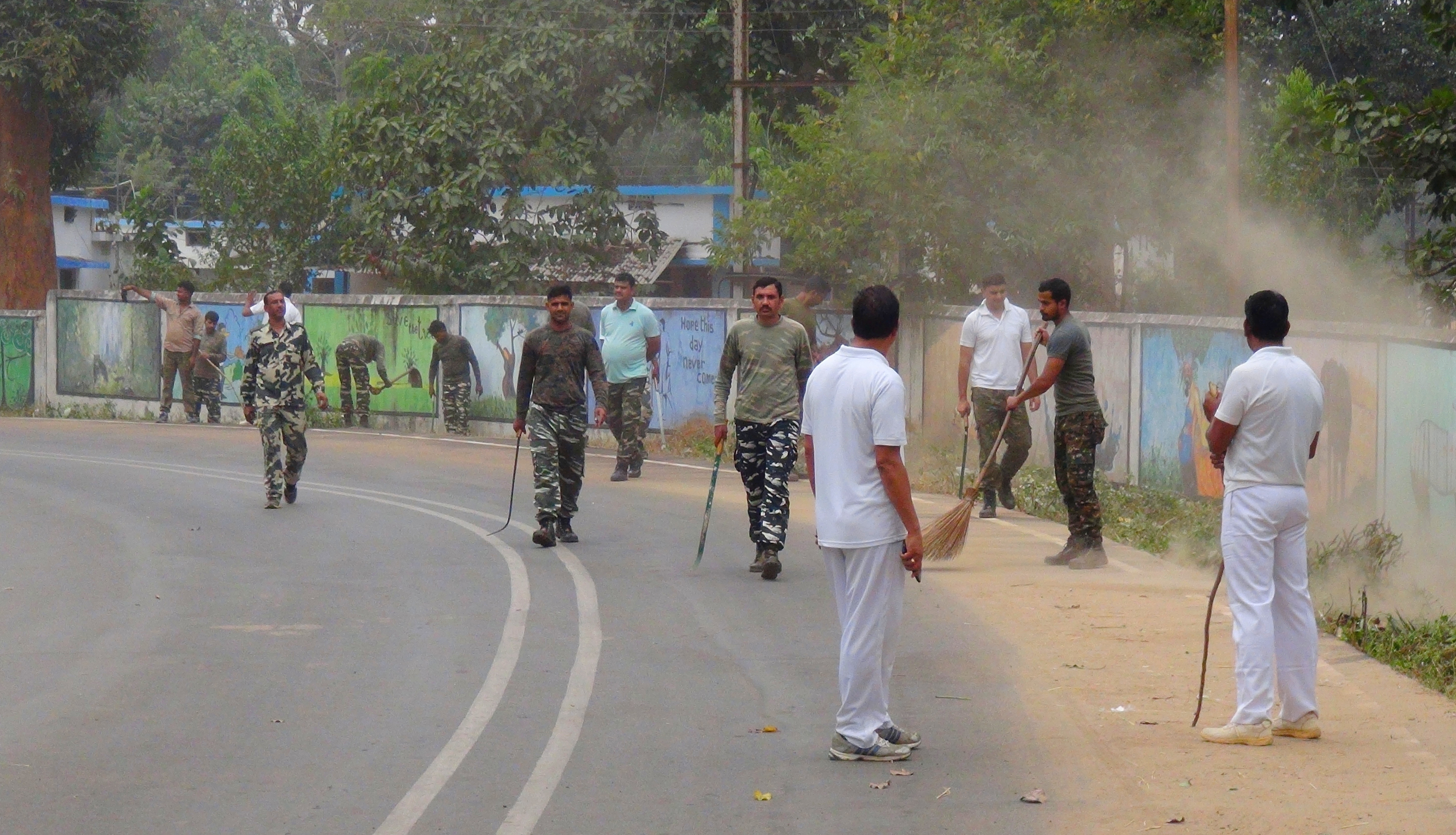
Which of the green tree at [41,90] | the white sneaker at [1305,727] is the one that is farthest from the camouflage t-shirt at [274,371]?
the green tree at [41,90]

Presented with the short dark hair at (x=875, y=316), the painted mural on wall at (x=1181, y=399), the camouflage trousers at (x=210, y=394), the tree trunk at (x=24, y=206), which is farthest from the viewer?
the tree trunk at (x=24, y=206)

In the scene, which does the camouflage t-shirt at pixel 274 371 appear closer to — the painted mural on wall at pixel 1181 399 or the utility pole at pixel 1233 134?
the painted mural on wall at pixel 1181 399

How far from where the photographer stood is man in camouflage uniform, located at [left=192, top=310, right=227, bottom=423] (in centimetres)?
2592

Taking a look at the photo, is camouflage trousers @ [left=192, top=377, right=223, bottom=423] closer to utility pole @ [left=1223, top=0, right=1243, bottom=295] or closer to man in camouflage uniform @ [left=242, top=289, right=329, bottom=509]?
man in camouflage uniform @ [left=242, top=289, right=329, bottom=509]

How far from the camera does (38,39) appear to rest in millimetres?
30500

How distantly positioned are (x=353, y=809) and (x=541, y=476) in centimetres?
643

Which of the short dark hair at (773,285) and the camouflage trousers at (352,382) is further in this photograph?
the camouflage trousers at (352,382)

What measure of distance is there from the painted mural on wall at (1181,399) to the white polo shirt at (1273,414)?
26.6 ft

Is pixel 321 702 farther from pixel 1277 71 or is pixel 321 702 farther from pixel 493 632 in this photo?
pixel 1277 71

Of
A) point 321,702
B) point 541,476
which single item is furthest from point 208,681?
point 541,476

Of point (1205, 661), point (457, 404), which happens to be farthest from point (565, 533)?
point (457, 404)

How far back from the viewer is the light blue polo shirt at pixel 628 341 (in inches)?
664

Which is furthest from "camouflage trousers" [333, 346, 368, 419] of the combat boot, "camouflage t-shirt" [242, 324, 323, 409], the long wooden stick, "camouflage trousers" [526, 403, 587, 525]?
the long wooden stick

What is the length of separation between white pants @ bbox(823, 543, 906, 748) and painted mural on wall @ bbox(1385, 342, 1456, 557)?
17.6 feet
